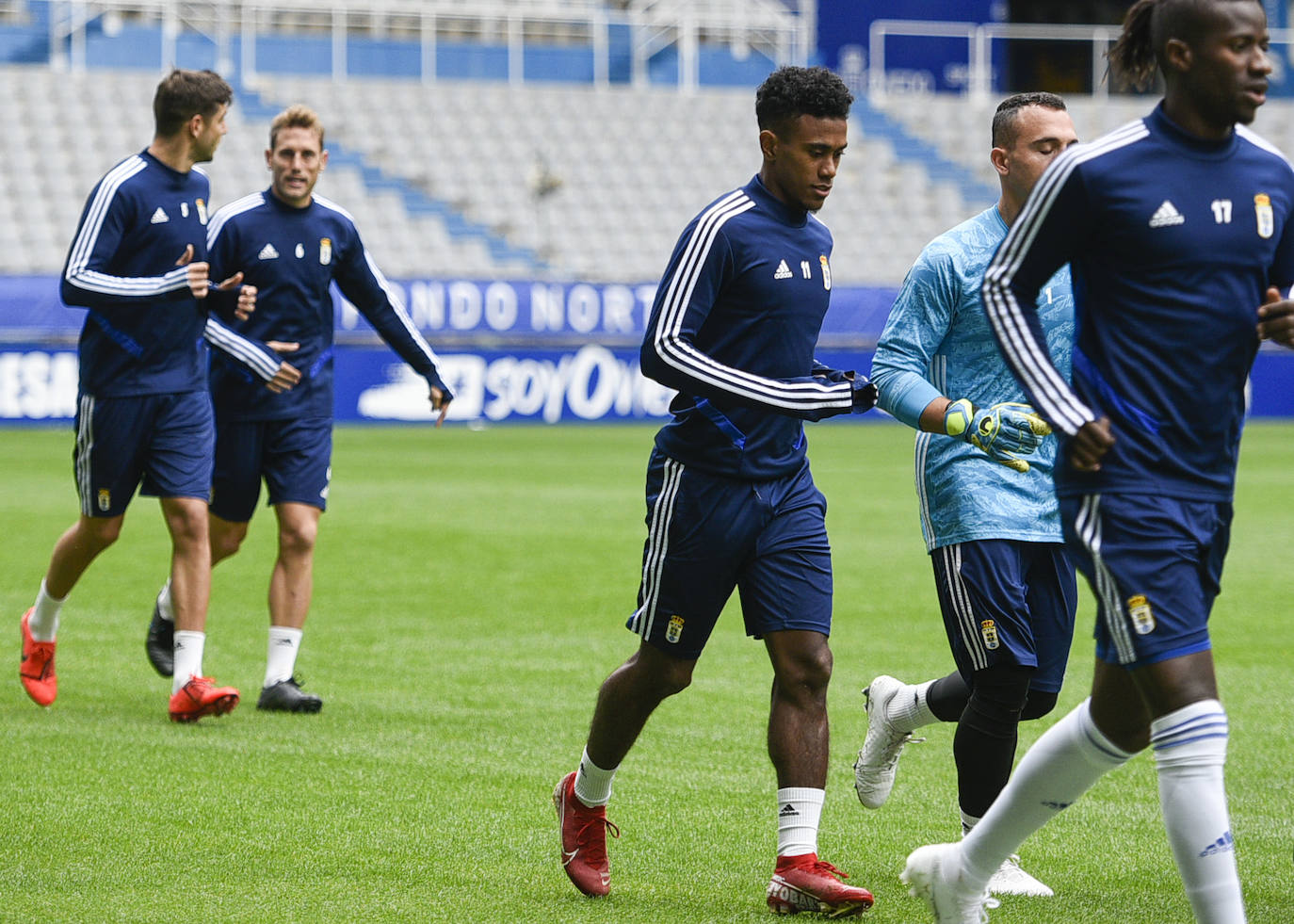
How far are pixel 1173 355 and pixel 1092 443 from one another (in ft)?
0.81

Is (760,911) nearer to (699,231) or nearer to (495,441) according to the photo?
(699,231)

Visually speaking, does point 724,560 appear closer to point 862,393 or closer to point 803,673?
point 803,673

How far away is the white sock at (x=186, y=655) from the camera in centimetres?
715

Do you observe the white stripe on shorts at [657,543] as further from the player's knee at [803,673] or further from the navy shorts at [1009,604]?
the navy shorts at [1009,604]

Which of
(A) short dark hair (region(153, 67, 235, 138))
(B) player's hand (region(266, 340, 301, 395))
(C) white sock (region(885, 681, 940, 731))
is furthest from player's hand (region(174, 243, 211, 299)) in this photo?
(C) white sock (region(885, 681, 940, 731))

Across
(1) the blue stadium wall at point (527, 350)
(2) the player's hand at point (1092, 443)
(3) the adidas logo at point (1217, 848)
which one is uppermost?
(2) the player's hand at point (1092, 443)

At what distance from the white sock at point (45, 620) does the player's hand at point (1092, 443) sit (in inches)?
200

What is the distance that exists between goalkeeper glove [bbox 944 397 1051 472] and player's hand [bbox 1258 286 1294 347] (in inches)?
26.3

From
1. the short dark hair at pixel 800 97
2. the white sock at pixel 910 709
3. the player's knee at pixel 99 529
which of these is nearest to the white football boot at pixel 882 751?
the white sock at pixel 910 709

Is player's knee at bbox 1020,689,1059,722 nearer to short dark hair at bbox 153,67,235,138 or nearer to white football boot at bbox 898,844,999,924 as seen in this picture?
white football boot at bbox 898,844,999,924

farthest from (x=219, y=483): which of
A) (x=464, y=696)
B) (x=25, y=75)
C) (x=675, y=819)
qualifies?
(x=25, y=75)

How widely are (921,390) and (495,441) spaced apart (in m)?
19.8

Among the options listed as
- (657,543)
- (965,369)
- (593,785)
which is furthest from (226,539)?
(965,369)

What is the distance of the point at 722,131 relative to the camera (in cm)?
3469
